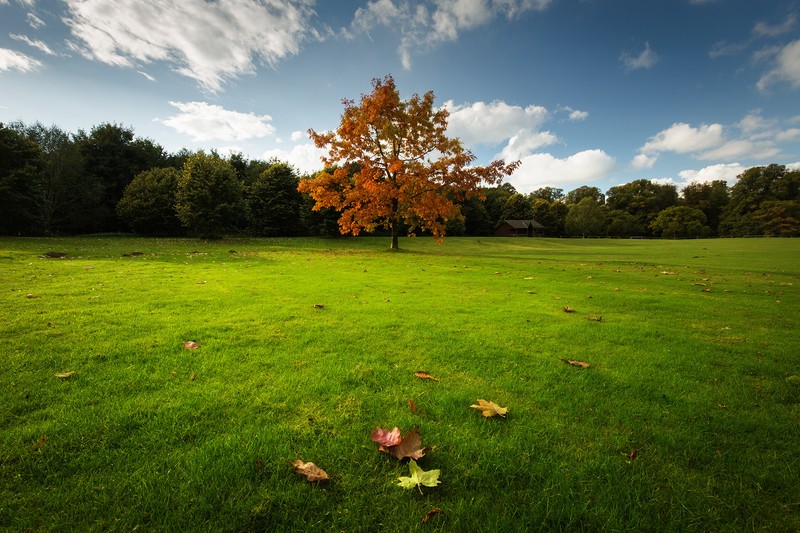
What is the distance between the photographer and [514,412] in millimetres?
2689

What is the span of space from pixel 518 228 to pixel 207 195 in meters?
→ 61.6

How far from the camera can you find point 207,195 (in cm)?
2939

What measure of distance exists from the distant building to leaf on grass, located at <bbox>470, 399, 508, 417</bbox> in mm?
74778

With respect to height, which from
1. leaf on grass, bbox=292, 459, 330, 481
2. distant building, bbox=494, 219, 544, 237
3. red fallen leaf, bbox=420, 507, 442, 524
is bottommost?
red fallen leaf, bbox=420, 507, 442, 524

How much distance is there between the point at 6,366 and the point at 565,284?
10.3 meters

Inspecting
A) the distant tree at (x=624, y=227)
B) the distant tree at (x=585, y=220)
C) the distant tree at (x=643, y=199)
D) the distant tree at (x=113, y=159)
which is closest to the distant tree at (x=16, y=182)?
the distant tree at (x=113, y=159)

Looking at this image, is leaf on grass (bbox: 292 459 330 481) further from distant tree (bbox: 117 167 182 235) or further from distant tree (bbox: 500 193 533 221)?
distant tree (bbox: 500 193 533 221)

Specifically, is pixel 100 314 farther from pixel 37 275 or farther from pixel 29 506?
pixel 37 275

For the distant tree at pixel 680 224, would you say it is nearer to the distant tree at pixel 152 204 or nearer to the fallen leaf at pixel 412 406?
the distant tree at pixel 152 204

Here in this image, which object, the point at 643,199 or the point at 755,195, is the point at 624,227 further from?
the point at 755,195

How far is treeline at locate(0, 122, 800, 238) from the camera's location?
1067 inches

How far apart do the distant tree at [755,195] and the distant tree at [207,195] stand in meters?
92.0

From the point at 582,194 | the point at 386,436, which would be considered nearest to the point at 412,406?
the point at 386,436

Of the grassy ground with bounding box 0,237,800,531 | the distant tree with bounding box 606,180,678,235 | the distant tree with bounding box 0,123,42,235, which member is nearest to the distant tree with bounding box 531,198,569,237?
the distant tree with bounding box 606,180,678,235
